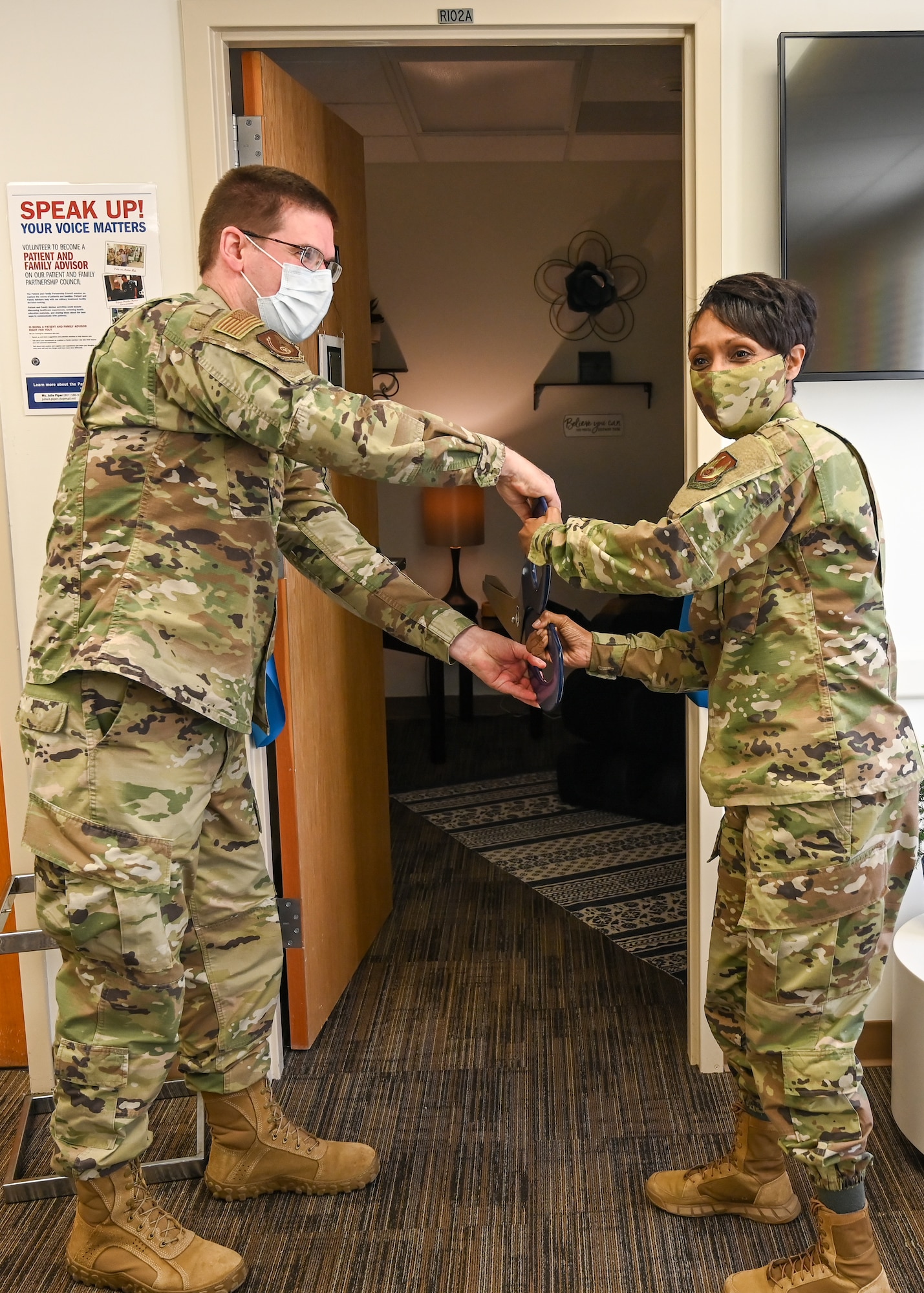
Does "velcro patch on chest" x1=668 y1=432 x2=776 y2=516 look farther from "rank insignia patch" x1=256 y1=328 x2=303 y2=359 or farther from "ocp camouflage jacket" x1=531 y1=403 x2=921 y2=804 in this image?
"rank insignia patch" x1=256 y1=328 x2=303 y2=359

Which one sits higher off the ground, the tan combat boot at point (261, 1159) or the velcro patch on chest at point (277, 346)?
the velcro patch on chest at point (277, 346)

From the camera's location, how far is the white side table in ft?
6.74

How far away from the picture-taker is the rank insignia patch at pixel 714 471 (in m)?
1.55

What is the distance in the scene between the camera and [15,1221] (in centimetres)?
201

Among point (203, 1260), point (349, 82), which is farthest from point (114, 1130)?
point (349, 82)

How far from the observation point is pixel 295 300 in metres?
1.75

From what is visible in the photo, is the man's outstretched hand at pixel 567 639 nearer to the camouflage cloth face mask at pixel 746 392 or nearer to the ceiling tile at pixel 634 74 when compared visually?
the camouflage cloth face mask at pixel 746 392

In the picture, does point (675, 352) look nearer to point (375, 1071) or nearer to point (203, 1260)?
point (375, 1071)

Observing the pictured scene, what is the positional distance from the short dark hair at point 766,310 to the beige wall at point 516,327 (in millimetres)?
4077

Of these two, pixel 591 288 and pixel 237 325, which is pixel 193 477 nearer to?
pixel 237 325

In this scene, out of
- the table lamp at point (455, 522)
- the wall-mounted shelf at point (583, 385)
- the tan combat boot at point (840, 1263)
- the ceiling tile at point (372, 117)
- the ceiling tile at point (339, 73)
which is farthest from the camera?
the wall-mounted shelf at point (583, 385)

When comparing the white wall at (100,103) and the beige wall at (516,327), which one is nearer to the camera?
the white wall at (100,103)

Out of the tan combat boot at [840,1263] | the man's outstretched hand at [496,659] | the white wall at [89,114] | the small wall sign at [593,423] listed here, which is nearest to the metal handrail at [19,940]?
the white wall at [89,114]

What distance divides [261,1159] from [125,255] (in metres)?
1.79
